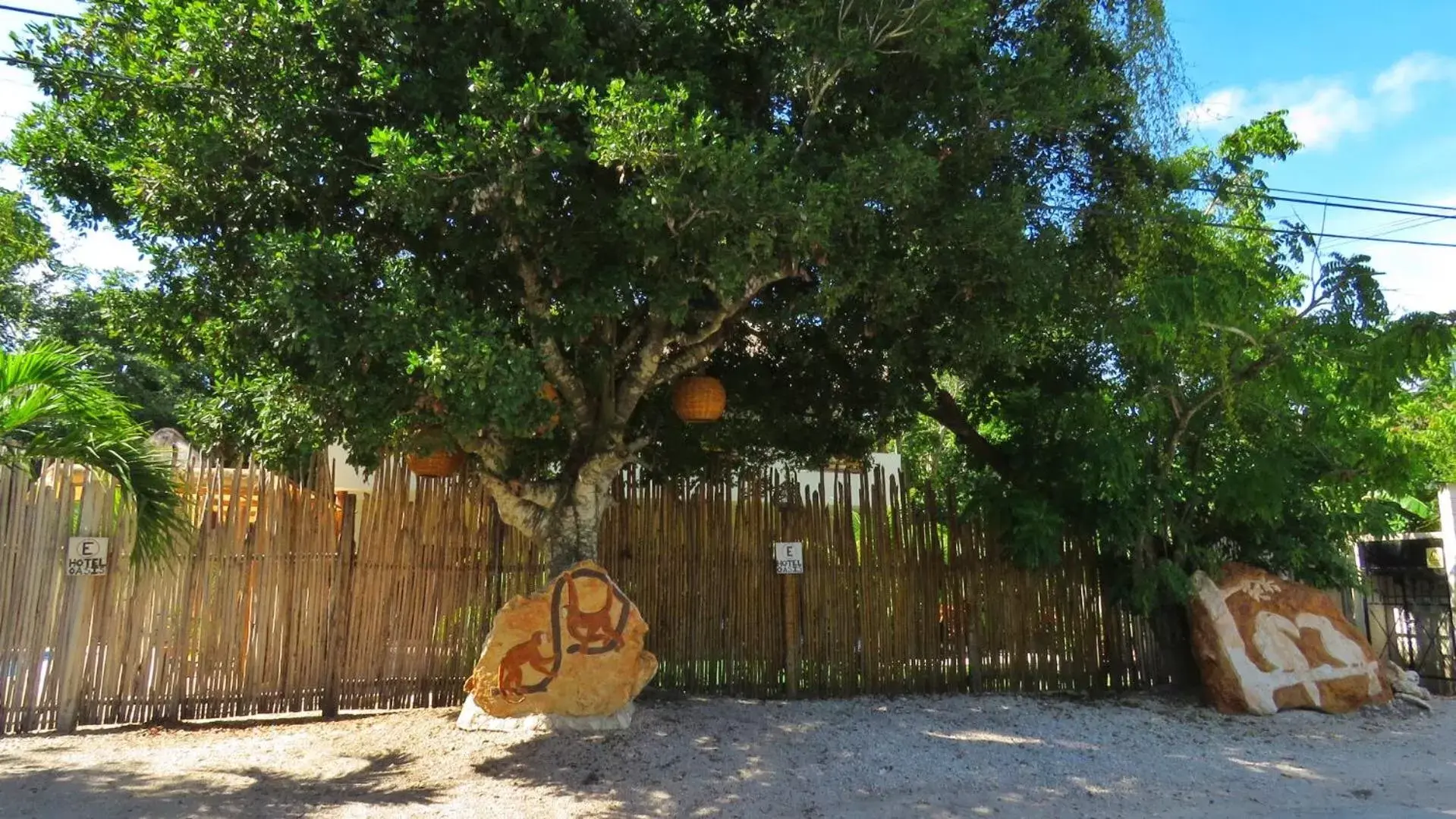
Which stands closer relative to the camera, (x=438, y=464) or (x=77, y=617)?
(x=77, y=617)

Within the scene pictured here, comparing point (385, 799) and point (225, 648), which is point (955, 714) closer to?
point (385, 799)

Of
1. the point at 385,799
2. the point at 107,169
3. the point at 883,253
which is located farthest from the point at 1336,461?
the point at 107,169

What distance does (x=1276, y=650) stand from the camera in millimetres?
9609

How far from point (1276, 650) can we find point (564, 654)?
22.5 feet

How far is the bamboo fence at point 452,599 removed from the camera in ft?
27.0

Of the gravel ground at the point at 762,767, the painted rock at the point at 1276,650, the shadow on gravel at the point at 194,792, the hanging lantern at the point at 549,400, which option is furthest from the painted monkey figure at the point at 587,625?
the painted rock at the point at 1276,650

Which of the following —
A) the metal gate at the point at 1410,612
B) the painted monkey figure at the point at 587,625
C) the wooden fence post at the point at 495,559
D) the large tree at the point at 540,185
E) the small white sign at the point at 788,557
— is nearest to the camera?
the large tree at the point at 540,185

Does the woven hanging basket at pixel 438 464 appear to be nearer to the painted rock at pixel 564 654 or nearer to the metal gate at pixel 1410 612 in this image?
the painted rock at pixel 564 654

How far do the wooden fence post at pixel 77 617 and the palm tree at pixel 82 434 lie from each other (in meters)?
0.41

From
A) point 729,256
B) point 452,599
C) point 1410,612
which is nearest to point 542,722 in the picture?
point 452,599

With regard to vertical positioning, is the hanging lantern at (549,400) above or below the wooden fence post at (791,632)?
above

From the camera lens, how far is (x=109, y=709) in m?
8.30

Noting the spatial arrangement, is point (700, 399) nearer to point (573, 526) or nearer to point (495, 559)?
point (573, 526)

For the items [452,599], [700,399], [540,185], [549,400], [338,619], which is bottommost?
[338,619]
